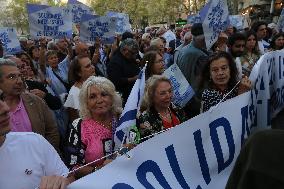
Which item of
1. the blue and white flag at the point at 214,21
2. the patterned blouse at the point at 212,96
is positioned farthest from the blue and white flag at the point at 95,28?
the patterned blouse at the point at 212,96

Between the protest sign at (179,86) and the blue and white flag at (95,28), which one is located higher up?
the blue and white flag at (95,28)

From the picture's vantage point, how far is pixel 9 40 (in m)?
8.59

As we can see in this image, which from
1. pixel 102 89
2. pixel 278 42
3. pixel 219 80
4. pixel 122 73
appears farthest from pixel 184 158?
pixel 278 42

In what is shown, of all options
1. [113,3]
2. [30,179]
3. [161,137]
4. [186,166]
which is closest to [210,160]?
[186,166]

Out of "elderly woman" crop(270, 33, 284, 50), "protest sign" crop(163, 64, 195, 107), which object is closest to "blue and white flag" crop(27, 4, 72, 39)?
"elderly woman" crop(270, 33, 284, 50)

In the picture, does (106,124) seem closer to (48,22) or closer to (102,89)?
(102,89)

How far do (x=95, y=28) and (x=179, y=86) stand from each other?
4.38 metres

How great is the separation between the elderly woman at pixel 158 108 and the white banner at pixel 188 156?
27.5 inches

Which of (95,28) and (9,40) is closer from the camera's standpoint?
(9,40)

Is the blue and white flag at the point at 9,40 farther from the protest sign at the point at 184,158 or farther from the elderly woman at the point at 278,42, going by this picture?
the protest sign at the point at 184,158

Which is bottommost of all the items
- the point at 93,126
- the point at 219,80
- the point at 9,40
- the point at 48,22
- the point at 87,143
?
the point at 87,143

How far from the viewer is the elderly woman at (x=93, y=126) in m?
3.18

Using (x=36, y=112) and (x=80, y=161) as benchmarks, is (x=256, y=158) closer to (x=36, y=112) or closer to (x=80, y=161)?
(x=80, y=161)

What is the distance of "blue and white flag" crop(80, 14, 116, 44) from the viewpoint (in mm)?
8836
